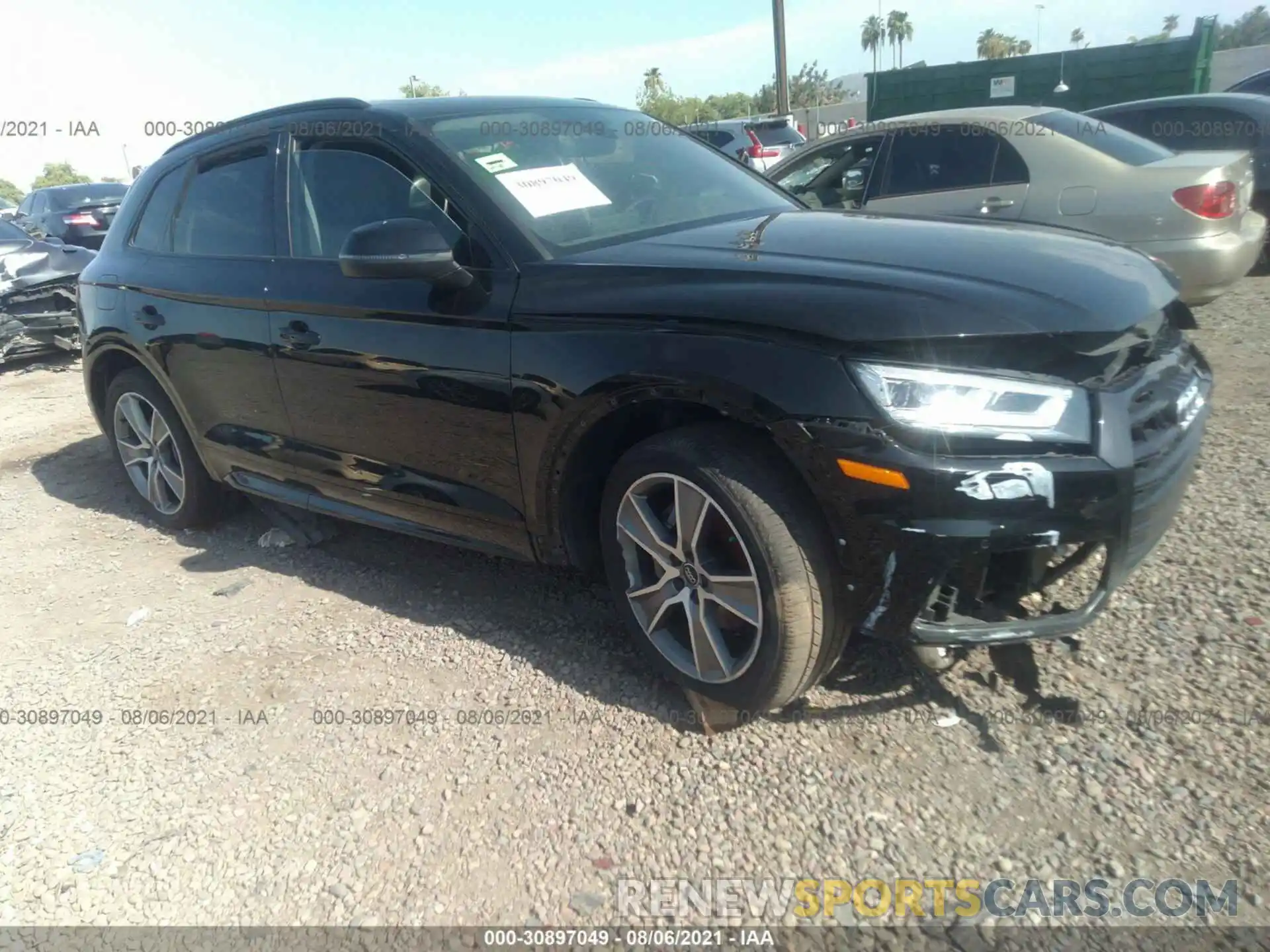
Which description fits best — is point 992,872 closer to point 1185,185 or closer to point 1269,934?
point 1269,934

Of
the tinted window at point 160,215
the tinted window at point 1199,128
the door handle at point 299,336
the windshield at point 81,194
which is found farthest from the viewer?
the windshield at point 81,194

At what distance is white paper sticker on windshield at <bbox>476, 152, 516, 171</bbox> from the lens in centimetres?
309

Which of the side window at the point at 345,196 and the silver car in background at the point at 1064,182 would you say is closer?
the side window at the point at 345,196

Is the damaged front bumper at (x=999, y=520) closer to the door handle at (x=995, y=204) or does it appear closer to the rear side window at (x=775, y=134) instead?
the door handle at (x=995, y=204)

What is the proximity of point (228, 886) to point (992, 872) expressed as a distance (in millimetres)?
1792

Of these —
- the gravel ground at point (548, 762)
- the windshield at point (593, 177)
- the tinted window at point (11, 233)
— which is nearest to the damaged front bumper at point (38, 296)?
the tinted window at point (11, 233)

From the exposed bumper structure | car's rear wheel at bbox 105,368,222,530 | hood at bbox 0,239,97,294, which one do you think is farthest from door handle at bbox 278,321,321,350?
hood at bbox 0,239,97,294

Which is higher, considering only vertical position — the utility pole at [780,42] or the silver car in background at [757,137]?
the utility pole at [780,42]

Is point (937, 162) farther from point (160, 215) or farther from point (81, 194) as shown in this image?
point (81, 194)

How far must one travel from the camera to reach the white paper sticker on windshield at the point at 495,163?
122 inches

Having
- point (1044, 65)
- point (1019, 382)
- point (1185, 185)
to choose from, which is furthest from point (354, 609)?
point (1044, 65)

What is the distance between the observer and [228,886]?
2.30 metres

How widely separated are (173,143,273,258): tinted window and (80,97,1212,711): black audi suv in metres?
0.02

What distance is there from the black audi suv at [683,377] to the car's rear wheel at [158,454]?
0.39m
